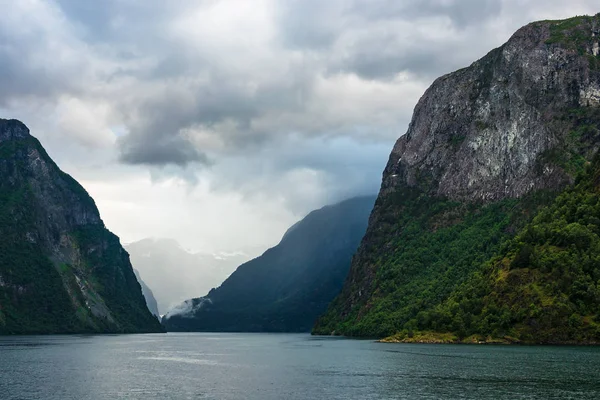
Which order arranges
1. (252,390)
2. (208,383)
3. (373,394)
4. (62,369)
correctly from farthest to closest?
(62,369), (208,383), (252,390), (373,394)

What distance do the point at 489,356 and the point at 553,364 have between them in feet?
97.8

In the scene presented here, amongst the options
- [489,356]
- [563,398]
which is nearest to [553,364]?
[489,356]

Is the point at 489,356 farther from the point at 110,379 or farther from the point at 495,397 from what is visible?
the point at 110,379

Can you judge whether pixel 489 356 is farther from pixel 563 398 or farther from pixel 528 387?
pixel 563 398

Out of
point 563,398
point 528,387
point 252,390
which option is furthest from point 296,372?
point 563,398

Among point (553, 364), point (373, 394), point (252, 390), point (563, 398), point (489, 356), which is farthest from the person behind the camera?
point (489, 356)

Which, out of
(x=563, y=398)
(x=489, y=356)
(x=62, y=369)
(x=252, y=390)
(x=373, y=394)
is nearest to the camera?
(x=563, y=398)

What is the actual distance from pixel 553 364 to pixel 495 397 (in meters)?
53.8

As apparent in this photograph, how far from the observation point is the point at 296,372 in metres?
145

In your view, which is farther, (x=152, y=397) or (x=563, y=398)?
(x=152, y=397)

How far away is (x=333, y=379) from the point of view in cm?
12812

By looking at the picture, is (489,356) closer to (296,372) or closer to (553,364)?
(553,364)

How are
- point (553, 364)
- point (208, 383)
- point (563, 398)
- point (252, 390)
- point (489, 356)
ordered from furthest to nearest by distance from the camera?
point (489, 356) < point (553, 364) < point (208, 383) < point (252, 390) < point (563, 398)

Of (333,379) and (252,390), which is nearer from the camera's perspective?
(252,390)
